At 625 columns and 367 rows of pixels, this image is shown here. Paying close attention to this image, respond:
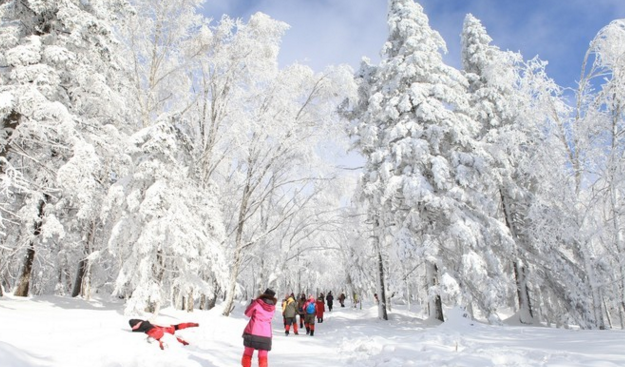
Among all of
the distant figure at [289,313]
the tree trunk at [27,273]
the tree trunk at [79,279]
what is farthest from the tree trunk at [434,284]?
the tree trunk at [79,279]

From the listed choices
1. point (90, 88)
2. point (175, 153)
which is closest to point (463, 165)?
point (175, 153)

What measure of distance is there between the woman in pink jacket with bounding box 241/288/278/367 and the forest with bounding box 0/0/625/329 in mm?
5724

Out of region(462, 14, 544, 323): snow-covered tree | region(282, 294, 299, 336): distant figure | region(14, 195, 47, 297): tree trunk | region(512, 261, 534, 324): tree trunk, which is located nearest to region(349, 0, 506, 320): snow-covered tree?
region(462, 14, 544, 323): snow-covered tree

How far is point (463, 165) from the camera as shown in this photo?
16016mm

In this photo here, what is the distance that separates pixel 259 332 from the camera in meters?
6.20

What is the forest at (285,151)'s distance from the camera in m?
11.2

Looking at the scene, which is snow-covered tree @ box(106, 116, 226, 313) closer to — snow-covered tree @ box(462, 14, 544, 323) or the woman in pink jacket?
the woman in pink jacket

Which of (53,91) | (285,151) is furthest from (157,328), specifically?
(285,151)

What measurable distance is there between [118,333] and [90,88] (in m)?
8.12

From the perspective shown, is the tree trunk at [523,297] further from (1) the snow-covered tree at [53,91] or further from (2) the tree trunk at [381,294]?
(1) the snow-covered tree at [53,91]

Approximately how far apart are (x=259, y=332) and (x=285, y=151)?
9896 mm

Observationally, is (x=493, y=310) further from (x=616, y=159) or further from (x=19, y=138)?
(x=19, y=138)

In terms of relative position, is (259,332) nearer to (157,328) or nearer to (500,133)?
(157,328)

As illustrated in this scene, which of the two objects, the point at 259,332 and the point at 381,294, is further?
the point at 381,294
